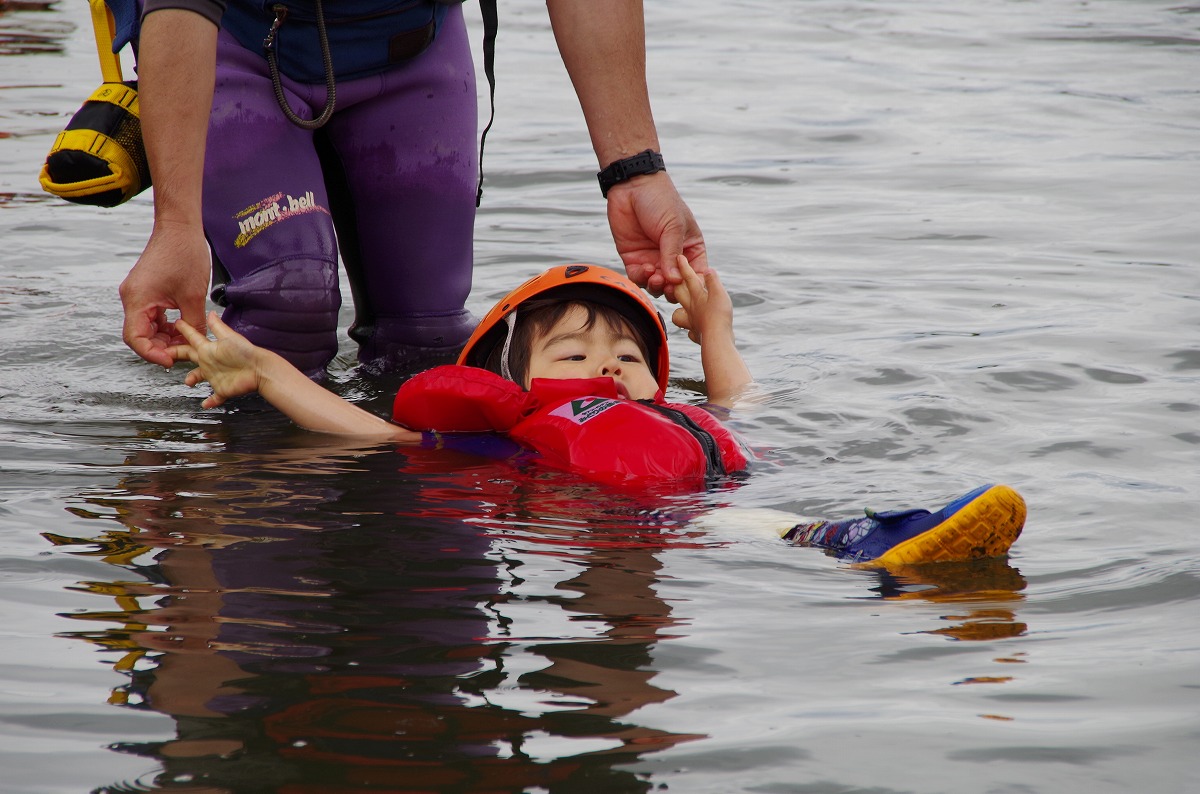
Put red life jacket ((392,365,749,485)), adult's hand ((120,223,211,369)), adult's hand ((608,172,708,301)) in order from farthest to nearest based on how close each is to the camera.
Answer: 1. adult's hand ((608,172,708,301))
2. red life jacket ((392,365,749,485))
3. adult's hand ((120,223,211,369))

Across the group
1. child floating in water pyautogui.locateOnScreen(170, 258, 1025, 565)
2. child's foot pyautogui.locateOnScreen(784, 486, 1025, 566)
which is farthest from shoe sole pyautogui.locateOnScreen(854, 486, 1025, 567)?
child floating in water pyautogui.locateOnScreen(170, 258, 1025, 565)

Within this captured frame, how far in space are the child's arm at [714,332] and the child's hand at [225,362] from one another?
5.10 feet

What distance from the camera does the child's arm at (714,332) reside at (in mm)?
4859

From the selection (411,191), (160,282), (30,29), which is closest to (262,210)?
(411,191)

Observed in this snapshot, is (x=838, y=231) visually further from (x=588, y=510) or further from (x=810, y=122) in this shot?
(x=588, y=510)

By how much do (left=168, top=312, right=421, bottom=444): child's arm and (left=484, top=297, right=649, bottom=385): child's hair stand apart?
1.46 ft

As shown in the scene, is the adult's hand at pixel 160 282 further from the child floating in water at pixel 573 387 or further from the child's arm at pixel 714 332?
the child's arm at pixel 714 332

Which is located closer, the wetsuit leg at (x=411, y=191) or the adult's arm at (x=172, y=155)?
the adult's arm at (x=172, y=155)

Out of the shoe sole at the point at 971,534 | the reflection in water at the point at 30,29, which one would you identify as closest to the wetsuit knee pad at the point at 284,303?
the shoe sole at the point at 971,534

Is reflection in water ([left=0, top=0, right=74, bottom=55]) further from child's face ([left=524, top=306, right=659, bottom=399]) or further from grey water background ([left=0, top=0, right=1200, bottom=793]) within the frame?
child's face ([left=524, top=306, right=659, bottom=399])

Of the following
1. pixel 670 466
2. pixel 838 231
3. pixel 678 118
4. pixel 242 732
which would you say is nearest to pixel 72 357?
pixel 670 466

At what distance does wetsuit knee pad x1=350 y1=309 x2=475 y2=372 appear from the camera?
4.91 meters

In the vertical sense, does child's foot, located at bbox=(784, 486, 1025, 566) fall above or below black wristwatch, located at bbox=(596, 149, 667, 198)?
below

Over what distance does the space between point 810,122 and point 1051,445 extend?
6.55 meters
